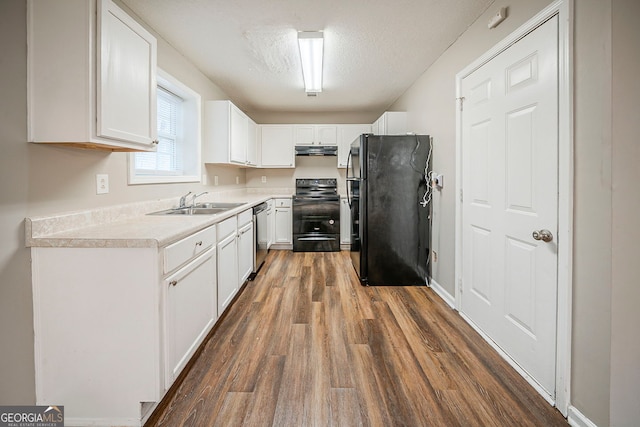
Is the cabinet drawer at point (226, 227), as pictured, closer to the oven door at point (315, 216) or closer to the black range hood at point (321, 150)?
the oven door at point (315, 216)

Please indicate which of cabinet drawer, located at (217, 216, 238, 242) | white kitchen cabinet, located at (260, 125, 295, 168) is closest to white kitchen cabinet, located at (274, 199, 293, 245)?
white kitchen cabinet, located at (260, 125, 295, 168)

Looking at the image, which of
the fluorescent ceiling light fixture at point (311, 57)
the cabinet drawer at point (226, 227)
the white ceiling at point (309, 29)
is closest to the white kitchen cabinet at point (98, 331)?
the cabinet drawer at point (226, 227)

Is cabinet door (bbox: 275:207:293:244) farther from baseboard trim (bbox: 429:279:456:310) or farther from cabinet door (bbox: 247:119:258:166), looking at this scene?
baseboard trim (bbox: 429:279:456:310)

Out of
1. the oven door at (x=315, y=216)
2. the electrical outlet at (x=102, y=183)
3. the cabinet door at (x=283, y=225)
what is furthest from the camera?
the cabinet door at (x=283, y=225)

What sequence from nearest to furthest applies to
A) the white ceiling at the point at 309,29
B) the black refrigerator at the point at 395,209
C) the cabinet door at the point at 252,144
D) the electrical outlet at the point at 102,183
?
the electrical outlet at the point at 102,183
the white ceiling at the point at 309,29
the black refrigerator at the point at 395,209
the cabinet door at the point at 252,144

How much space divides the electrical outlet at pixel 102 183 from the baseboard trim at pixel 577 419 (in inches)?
110

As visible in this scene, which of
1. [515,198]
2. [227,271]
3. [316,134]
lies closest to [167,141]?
[227,271]

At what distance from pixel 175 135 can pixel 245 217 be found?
1.18 m

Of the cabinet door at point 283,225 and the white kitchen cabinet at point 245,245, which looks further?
the cabinet door at point 283,225

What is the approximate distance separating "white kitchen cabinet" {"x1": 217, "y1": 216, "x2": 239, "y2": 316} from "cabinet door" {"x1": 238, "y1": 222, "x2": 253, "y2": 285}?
0.14 m

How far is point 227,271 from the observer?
2543 millimetres

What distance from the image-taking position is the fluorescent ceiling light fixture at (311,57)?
2531mm

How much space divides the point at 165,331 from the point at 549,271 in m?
1.96

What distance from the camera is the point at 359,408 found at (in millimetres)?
1501
